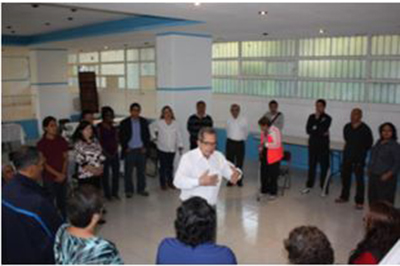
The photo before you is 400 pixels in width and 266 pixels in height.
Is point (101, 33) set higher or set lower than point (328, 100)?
higher

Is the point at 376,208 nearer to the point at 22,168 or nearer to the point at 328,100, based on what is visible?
the point at 22,168

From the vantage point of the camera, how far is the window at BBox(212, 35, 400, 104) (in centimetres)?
782

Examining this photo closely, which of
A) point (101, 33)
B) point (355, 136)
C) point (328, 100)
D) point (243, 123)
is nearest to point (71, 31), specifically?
point (101, 33)

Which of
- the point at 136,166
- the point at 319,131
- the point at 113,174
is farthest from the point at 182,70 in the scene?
the point at 319,131

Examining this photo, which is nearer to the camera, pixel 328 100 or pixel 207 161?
pixel 207 161

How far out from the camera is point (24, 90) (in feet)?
44.5

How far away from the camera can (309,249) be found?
1.95 m

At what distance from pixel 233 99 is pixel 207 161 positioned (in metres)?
7.13

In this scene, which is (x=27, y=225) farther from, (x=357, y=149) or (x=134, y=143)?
(x=357, y=149)

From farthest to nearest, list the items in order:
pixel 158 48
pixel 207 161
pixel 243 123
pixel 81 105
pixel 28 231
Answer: pixel 81 105 < pixel 158 48 < pixel 243 123 < pixel 207 161 < pixel 28 231

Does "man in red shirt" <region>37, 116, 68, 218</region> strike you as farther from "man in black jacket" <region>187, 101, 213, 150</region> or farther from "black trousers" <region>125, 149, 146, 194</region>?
"man in black jacket" <region>187, 101, 213, 150</region>

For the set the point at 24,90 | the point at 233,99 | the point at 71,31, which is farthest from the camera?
the point at 24,90

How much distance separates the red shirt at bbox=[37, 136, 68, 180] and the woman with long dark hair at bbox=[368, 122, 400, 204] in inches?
160

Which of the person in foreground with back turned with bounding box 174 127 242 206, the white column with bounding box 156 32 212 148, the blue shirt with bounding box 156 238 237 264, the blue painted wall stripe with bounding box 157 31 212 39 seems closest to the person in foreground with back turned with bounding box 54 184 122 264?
the blue shirt with bounding box 156 238 237 264
